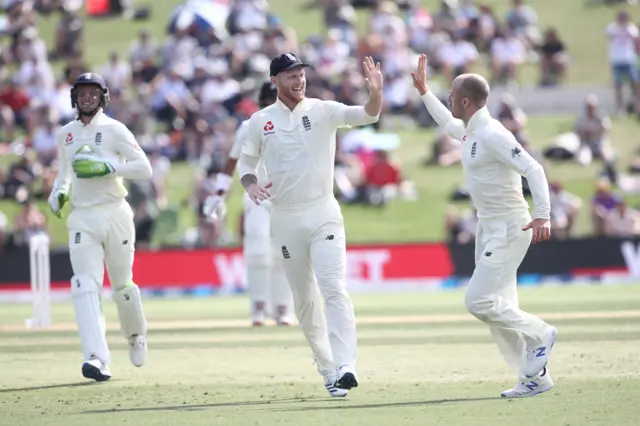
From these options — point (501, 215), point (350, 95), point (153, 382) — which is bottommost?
point (153, 382)

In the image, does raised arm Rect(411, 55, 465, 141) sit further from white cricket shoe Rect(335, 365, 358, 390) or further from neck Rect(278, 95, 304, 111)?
white cricket shoe Rect(335, 365, 358, 390)

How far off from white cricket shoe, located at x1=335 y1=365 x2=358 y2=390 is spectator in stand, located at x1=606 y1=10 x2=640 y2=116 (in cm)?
2009

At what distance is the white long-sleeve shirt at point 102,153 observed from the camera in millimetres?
10859

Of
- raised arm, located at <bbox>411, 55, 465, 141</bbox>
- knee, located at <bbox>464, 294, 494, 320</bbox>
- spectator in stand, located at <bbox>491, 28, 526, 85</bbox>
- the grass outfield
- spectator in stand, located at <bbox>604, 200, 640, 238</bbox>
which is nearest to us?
the grass outfield

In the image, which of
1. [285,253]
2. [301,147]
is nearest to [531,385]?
[285,253]

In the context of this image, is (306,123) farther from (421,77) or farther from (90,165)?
(90,165)

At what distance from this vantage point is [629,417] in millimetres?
7762

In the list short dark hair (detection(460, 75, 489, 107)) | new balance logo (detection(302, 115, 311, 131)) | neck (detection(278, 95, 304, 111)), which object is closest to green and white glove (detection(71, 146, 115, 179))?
neck (detection(278, 95, 304, 111))

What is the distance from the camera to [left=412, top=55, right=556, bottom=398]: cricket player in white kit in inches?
355

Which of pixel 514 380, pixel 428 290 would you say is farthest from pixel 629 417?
pixel 428 290

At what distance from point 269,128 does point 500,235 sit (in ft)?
5.48

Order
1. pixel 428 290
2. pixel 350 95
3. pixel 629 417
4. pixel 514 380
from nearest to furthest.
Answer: pixel 629 417 < pixel 514 380 < pixel 428 290 < pixel 350 95

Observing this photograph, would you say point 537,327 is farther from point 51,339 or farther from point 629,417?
point 51,339

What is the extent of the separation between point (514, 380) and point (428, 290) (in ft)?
39.7
